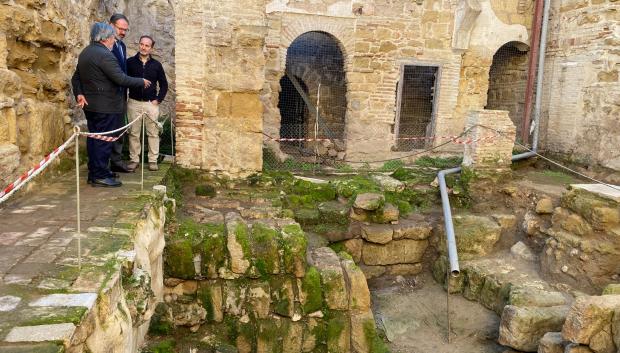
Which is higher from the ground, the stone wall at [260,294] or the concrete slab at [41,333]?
the concrete slab at [41,333]

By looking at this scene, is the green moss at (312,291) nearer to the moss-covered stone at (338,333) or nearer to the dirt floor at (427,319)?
the moss-covered stone at (338,333)

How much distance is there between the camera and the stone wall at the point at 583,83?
32.1ft

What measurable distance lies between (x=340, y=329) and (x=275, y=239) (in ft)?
3.94

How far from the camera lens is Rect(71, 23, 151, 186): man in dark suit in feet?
16.3

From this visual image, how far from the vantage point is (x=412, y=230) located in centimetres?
763

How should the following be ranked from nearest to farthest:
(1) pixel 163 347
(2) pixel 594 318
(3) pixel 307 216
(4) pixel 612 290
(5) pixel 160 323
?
(1) pixel 163 347
(5) pixel 160 323
(2) pixel 594 318
(4) pixel 612 290
(3) pixel 307 216

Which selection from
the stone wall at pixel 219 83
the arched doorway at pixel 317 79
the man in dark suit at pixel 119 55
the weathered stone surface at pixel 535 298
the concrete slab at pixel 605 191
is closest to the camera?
the man in dark suit at pixel 119 55

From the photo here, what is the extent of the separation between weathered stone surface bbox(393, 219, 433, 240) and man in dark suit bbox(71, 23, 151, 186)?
13.9 ft

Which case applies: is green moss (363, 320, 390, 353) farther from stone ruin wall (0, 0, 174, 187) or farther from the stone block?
stone ruin wall (0, 0, 174, 187)

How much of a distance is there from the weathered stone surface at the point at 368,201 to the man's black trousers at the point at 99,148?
367cm

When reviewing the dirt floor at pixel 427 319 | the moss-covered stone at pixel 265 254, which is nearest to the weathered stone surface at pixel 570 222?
the dirt floor at pixel 427 319

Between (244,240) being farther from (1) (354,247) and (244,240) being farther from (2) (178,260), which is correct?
(1) (354,247)

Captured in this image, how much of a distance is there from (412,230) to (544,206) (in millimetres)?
2180

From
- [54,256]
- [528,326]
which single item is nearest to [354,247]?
[528,326]
